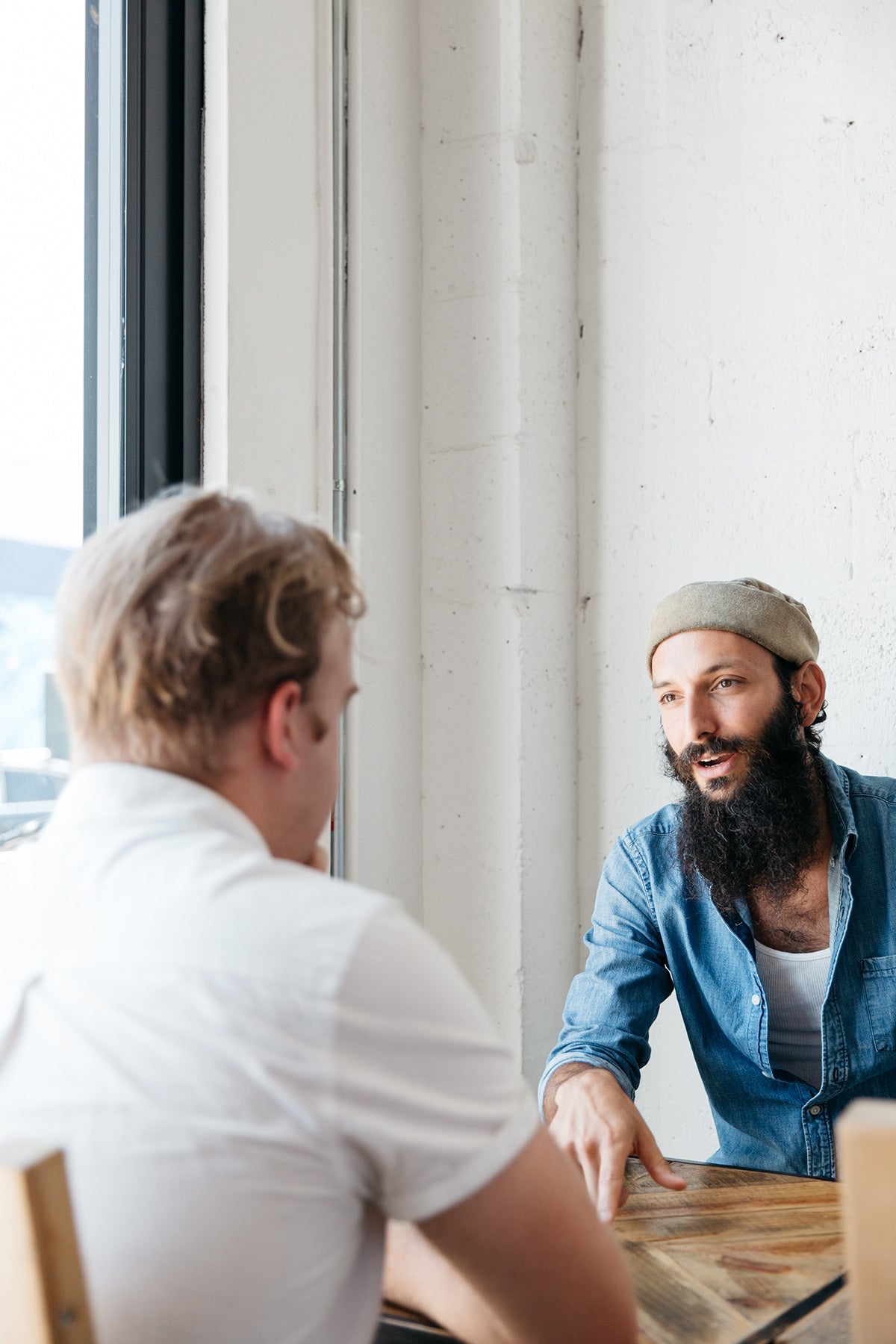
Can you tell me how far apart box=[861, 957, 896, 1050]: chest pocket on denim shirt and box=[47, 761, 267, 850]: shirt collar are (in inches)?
49.4

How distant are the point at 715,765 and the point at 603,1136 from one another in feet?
2.60

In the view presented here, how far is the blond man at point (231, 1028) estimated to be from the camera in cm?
72

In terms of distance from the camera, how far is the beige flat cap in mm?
1952

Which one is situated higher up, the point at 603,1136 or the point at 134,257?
the point at 134,257

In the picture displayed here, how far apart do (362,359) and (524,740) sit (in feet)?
2.65

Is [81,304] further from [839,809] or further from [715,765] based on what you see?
[839,809]

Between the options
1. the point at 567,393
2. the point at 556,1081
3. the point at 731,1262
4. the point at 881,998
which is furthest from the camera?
the point at 567,393

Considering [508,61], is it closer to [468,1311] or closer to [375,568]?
[375,568]

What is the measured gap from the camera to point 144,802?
0.83 meters

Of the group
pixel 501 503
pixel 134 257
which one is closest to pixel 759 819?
pixel 501 503

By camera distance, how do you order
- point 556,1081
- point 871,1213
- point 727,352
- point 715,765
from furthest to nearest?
point 727,352
point 715,765
point 556,1081
point 871,1213

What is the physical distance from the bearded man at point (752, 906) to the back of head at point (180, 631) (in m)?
1.01

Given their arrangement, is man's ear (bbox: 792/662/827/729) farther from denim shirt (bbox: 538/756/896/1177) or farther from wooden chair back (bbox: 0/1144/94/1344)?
wooden chair back (bbox: 0/1144/94/1344)

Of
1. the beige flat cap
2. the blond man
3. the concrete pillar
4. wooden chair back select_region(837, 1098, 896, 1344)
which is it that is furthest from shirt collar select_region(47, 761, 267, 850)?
the concrete pillar
